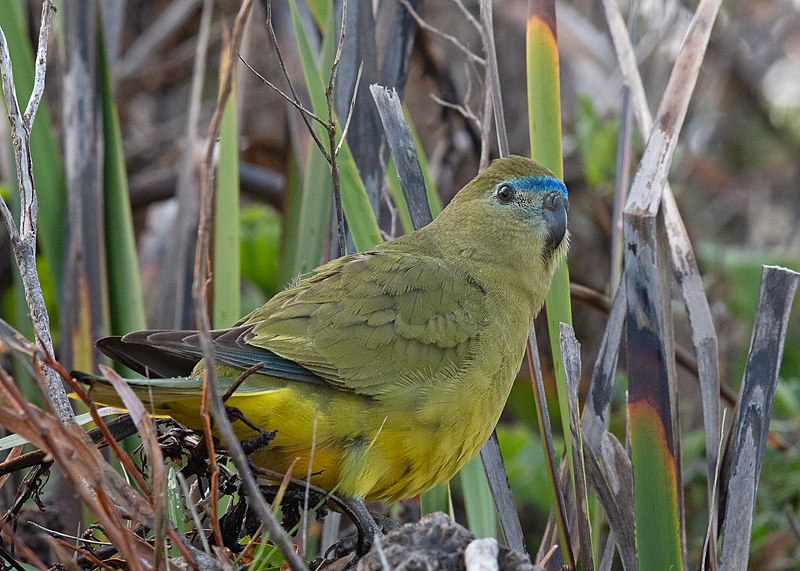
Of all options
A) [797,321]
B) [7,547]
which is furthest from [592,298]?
[797,321]

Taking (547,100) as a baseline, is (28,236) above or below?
below

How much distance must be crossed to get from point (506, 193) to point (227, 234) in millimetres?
761

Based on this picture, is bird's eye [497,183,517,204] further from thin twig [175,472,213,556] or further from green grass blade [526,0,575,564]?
thin twig [175,472,213,556]

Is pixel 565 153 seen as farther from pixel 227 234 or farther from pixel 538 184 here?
pixel 227 234

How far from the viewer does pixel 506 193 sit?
2.57 meters

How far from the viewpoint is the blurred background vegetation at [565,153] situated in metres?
3.06

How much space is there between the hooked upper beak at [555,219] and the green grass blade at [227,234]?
32.9 inches

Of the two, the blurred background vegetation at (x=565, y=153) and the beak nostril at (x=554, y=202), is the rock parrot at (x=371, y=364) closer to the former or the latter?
the beak nostril at (x=554, y=202)

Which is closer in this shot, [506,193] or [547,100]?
[547,100]

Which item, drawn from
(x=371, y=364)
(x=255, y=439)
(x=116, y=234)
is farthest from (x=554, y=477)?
(x=116, y=234)

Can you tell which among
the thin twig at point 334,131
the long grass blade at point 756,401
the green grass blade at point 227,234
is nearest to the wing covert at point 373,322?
the thin twig at point 334,131

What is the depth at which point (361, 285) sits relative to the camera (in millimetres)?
2225

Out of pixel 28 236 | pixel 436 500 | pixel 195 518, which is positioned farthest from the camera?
pixel 436 500

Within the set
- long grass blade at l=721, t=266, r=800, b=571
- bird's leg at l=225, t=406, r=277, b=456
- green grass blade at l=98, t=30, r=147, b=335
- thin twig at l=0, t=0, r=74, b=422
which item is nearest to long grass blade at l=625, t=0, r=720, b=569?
long grass blade at l=721, t=266, r=800, b=571
